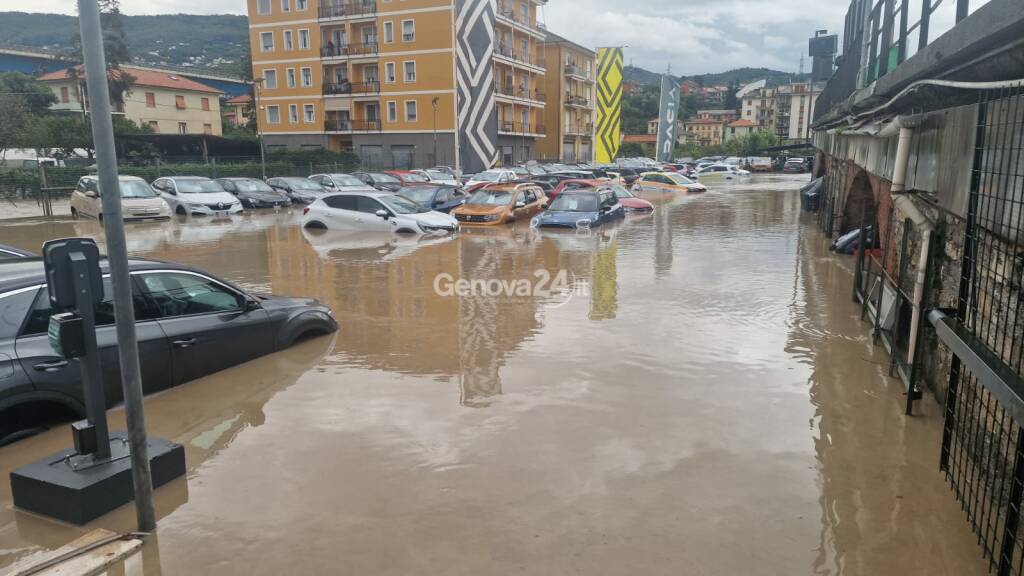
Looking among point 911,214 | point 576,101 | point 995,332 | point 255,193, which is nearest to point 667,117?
point 576,101

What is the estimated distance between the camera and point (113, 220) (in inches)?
150

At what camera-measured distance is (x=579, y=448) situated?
587 centimetres

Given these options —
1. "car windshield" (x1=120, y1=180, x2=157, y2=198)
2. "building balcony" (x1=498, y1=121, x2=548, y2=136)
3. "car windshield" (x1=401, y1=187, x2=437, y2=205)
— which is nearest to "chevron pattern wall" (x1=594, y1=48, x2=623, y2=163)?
"building balcony" (x1=498, y1=121, x2=548, y2=136)

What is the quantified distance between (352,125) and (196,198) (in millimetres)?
27775

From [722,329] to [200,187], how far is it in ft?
75.5

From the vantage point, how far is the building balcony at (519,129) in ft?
180

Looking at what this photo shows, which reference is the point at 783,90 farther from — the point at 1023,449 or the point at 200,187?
the point at 1023,449

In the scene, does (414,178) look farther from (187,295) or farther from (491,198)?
(187,295)

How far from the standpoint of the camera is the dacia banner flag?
61.6m

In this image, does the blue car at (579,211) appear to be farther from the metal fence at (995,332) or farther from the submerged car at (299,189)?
the metal fence at (995,332)

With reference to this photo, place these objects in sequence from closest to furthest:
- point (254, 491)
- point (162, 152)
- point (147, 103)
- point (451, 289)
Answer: point (254, 491) → point (451, 289) → point (162, 152) → point (147, 103)

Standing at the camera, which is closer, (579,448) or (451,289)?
(579,448)

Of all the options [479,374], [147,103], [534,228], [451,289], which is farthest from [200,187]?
[147,103]

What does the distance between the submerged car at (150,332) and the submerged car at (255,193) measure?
21434 millimetres
